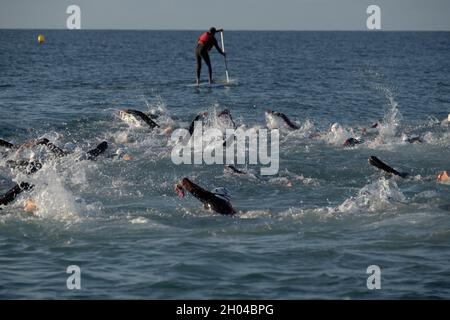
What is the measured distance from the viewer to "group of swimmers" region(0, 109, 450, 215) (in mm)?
14617

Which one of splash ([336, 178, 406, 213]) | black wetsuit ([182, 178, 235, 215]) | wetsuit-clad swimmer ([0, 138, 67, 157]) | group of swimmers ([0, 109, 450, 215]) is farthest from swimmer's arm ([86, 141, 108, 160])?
splash ([336, 178, 406, 213])

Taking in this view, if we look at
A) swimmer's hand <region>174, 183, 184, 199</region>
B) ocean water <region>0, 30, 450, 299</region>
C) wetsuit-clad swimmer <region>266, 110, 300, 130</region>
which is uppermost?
wetsuit-clad swimmer <region>266, 110, 300, 130</region>

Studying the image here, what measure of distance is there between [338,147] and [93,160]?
686cm

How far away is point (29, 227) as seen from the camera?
1384cm

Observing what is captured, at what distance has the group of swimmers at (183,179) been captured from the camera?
48.0 feet

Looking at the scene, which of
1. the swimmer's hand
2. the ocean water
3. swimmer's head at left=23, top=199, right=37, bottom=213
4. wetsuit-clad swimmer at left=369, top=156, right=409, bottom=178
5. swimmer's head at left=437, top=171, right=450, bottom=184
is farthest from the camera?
swimmer's head at left=437, top=171, right=450, bottom=184

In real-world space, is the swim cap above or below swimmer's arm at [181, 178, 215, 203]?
below

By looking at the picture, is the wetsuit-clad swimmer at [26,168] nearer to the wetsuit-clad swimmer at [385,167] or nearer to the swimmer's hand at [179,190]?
the swimmer's hand at [179,190]

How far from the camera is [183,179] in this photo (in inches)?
564

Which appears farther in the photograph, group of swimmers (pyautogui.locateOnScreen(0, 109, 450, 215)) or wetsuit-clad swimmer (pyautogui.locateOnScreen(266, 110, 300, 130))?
wetsuit-clad swimmer (pyautogui.locateOnScreen(266, 110, 300, 130))

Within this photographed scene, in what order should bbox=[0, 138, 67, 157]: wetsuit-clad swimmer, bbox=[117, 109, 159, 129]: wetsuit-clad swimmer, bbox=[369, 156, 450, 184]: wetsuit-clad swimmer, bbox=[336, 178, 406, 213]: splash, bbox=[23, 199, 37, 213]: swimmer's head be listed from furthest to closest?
bbox=[117, 109, 159, 129]: wetsuit-clad swimmer, bbox=[0, 138, 67, 157]: wetsuit-clad swimmer, bbox=[369, 156, 450, 184]: wetsuit-clad swimmer, bbox=[336, 178, 406, 213]: splash, bbox=[23, 199, 37, 213]: swimmer's head

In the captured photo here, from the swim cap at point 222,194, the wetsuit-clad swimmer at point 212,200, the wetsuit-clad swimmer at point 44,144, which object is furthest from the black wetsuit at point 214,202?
the wetsuit-clad swimmer at point 44,144

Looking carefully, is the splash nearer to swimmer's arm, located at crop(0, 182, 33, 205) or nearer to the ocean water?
the ocean water
